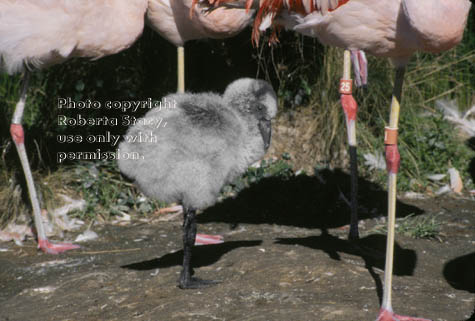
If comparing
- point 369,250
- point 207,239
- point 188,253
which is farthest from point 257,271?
point 207,239

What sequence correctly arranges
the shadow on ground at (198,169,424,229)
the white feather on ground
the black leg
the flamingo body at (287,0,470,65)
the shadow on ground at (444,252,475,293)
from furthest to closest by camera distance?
the white feather on ground → the shadow on ground at (198,169,424,229) → the black leg → the shadow on ground at (444,252,475,293) → the flamingo body at (287,0,470,65)

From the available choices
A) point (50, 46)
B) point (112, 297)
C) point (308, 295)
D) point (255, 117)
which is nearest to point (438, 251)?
point (308, 295)

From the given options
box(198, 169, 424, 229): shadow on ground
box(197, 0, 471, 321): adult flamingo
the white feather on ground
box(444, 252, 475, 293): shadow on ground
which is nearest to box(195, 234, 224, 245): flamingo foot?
box(198, 169, 424, 229): shadow on ground

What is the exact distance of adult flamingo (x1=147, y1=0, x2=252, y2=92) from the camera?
4621 millimetres

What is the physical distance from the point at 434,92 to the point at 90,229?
3.75 metres

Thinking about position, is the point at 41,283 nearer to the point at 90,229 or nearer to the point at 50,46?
the point at 90,229

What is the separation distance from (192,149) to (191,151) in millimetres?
12

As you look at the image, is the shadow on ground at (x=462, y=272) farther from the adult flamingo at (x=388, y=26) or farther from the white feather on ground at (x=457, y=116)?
the white feather on ground at (x=457, y=116)

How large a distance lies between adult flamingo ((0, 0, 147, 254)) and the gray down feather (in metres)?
1.01

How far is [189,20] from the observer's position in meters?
4.72

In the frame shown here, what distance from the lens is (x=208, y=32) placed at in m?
4.78

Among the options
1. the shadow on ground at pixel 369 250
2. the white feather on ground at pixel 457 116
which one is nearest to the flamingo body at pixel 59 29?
the shadow on ground at pixel 369 250

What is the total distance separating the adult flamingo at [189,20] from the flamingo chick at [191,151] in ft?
3.61

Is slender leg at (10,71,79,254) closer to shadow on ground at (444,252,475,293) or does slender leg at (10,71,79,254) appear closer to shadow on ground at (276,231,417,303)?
shadow on ground at (276,231,417,303)
